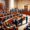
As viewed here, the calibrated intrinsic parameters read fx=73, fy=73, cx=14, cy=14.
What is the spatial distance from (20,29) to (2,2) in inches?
47.2

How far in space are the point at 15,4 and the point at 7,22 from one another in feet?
3.41

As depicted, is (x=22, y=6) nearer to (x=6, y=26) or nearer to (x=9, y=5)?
(x=9, y=5)

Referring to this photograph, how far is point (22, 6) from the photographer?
1.93m

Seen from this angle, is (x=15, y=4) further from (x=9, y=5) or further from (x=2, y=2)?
(x=2, y=2)

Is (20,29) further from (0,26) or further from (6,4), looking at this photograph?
(6,4)

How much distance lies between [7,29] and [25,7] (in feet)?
3.51

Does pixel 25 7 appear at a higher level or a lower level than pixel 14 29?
higher

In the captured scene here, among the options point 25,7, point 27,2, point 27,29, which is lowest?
point 27,29

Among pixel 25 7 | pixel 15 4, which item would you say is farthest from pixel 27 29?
pixel 15 4

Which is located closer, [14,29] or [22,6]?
[14,29]

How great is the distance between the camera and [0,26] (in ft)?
3.32

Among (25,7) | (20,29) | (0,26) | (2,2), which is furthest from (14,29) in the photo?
(2,2)

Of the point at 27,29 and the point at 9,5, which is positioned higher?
the point at 9,5

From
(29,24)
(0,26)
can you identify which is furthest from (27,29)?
(0,26)
